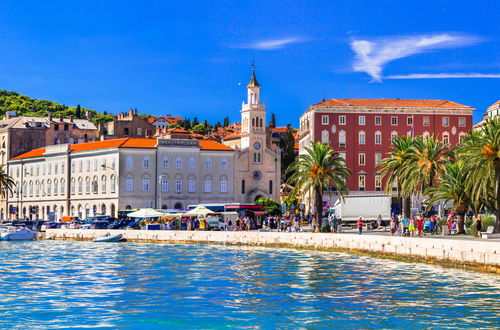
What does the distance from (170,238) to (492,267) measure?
37125 mm

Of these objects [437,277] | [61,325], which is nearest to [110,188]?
[437,277]

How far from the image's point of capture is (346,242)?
51250 mm

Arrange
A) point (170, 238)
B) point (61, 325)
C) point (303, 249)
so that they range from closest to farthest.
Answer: point (61, 325)
point (303, 249)
point (170, 238)

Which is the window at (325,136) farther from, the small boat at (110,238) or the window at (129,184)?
the small boat at (110,238)

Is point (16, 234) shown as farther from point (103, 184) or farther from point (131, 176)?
point (103, 184)

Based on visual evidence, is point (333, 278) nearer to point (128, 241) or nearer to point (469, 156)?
point (469, 156)

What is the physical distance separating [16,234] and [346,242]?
37.2 metres

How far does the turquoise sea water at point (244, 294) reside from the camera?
79.8 feet

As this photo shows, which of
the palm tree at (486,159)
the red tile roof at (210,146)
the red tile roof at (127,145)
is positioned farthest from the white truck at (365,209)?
the red tile roof at (127,145)

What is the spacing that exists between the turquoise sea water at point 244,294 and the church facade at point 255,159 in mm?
65165

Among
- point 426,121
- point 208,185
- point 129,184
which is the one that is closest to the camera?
point 129,184

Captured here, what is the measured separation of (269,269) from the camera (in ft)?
132

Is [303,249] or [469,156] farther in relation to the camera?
[303,249]

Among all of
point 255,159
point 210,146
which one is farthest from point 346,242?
point 255,159
